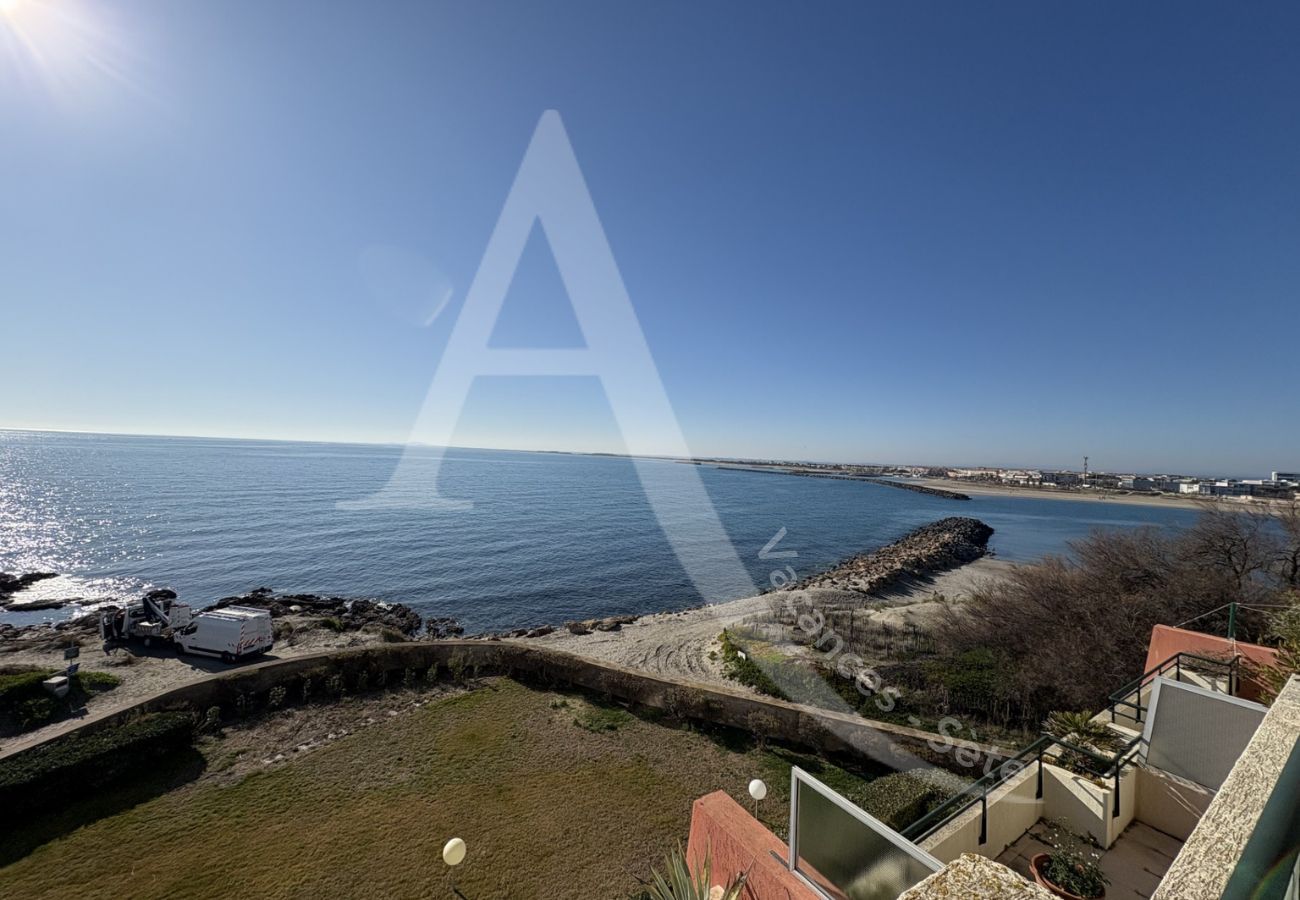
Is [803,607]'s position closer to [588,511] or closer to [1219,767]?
[1219,767]

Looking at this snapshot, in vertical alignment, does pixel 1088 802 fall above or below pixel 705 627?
above

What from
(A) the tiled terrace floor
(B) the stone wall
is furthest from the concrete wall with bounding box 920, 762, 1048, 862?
(B) the stone wall

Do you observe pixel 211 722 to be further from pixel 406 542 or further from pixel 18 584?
pixel 18 584

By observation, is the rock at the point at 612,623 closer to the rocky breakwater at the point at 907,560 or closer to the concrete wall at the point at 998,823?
the rocky breakwater at the point at 907,560

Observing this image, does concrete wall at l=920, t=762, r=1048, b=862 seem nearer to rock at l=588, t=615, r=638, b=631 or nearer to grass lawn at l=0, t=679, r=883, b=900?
grass lawn at l=0, t=679, r=883, b=900

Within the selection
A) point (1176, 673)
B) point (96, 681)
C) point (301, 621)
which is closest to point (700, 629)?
point (1176, 673)

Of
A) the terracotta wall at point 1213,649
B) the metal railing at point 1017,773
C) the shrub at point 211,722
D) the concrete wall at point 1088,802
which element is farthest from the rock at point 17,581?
the terracotta wall at point 1213,649
